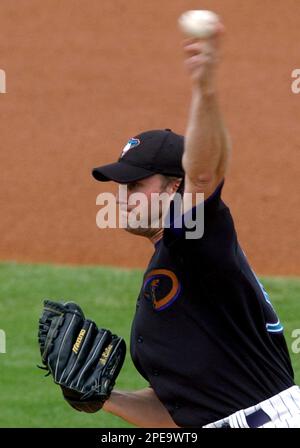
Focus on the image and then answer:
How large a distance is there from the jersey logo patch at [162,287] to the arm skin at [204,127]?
348 millimetres

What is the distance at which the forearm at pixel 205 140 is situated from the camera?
3.06m

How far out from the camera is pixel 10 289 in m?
9.35

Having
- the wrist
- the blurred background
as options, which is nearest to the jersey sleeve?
the wrist

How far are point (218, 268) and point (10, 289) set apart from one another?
610 cm

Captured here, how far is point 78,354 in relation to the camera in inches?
154

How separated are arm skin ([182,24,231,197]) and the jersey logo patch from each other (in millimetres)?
348

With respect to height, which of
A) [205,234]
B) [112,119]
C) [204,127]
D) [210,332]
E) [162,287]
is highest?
[112,119]

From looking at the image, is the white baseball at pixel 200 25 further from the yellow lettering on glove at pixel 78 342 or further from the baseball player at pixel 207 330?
the yellow lettering on glove at pixel 78 342

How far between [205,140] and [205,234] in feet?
1.22

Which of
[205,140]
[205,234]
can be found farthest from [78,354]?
[205,140]

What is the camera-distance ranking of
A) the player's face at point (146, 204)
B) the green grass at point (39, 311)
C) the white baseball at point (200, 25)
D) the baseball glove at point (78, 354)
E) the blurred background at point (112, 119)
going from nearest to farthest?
the white baseball at point (200, 25), the player's face at point (146, 204), the baseball glove at point (78, 354), the green grass at point (39, 311), the blurred background at point (112, 119)

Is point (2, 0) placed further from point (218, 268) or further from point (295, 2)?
point (218, 268)

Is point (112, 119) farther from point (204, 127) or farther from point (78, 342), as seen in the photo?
point (204, 127)

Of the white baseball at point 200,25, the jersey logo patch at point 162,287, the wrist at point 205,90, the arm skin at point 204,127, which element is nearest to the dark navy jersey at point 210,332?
the jersey logo patch at point 162,287
